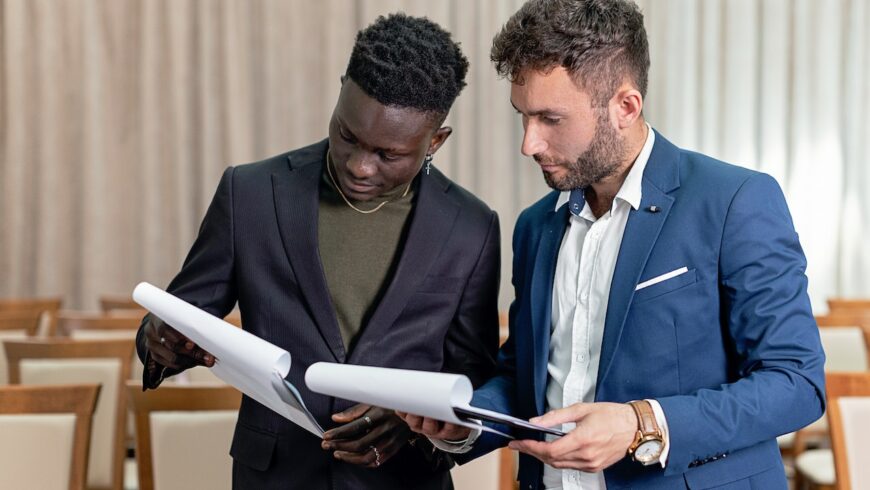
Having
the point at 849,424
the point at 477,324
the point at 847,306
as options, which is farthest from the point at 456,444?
the point at 847,306

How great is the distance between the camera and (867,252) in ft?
26.0

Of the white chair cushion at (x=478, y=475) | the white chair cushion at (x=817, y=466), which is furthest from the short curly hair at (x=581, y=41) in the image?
the white chair cushion at (x=817, y=466)

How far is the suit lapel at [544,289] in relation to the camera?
70.8 inches

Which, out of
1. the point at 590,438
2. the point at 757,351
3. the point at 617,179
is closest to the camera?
the point at 590,438

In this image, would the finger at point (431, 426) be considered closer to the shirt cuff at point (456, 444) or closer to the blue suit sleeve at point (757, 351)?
the shirt cuff at point (456, 444)

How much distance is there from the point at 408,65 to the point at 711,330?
27.4 inches

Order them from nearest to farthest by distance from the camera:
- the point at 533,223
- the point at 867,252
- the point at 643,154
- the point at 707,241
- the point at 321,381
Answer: the point at 321,381 → the point at 707,241 → the point at 643,154 → the point at 533,223 → the point at 867,252

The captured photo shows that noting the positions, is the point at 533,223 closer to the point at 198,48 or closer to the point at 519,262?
the point at 519,262

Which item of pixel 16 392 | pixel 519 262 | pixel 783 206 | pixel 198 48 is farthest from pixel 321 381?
pixel 198 48

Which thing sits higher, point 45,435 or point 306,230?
point 306,230

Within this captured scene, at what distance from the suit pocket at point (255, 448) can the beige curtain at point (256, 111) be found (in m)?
6.01

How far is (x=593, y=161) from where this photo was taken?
1.75 metres

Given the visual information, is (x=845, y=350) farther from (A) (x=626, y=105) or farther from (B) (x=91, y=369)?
(A) (x=626, y=105)

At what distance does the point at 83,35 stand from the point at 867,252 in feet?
20.2
